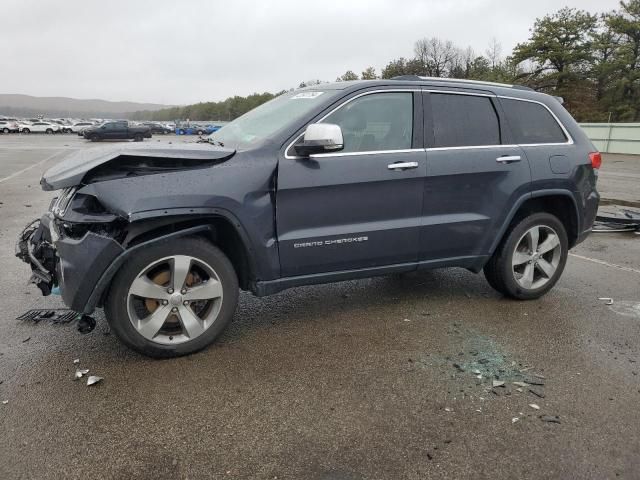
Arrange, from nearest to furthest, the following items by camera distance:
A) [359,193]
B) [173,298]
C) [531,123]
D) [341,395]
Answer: [341,395] < [173,298] < [359,193] < [531,123]

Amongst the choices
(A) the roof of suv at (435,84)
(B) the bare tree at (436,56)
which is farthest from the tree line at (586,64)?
(A) the roof of suv at (435,84)

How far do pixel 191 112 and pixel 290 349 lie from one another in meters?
161

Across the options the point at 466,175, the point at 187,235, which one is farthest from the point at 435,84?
the point at 187,235

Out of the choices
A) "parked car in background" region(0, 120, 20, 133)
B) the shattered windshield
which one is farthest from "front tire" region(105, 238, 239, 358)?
"parked car in background" region(0, 120, 20, 133)

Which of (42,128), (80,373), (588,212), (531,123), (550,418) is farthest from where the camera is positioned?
(42,128)

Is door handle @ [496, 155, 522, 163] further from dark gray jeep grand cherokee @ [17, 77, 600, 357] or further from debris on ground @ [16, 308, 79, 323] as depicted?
debris on ground @ [16, 308, 79, 323]

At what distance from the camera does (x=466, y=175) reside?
4.24 metres

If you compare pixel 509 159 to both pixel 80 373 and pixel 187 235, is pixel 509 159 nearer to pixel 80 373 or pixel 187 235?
pixel 187 235

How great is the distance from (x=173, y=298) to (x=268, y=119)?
5.40ft

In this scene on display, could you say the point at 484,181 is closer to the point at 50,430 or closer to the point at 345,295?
the point at 345,295

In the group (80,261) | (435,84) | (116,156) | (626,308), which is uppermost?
(435,84)

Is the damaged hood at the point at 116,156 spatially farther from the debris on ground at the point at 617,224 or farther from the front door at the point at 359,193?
the debris on ground at the point at 617,224

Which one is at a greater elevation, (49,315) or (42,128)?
(42,128)

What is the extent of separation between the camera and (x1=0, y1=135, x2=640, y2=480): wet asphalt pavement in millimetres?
2543
